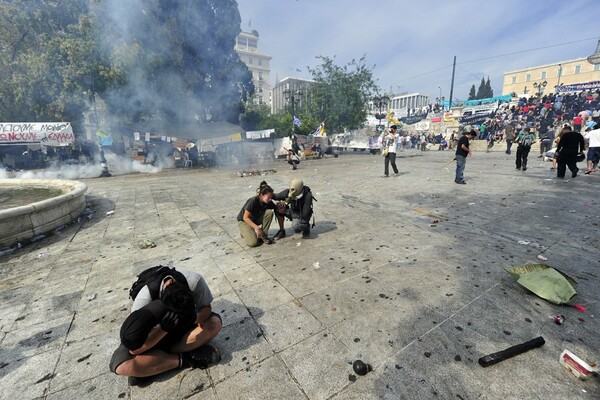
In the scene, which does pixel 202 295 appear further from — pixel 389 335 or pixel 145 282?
pixel 389 335

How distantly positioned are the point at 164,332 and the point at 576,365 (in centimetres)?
280

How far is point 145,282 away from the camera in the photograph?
2094 mm

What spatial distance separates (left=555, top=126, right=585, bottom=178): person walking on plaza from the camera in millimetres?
7859

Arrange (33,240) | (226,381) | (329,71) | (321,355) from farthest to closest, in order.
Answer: (329,71) → (33,240) → (321,355) → (226,381)

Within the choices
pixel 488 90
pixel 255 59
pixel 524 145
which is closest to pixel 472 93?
pixel 488 90

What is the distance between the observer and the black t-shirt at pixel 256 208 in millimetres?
4406

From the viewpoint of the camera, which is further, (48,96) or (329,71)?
(329,71)

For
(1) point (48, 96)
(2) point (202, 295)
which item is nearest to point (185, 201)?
(2) point (202, 295)

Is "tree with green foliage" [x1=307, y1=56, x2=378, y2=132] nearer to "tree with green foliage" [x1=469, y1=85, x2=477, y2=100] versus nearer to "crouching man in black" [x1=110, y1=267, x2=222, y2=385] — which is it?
"crouching man in black" [x1=110, y1=267, x2=222, y2=385]

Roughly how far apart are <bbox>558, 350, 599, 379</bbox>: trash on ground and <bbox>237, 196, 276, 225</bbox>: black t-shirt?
11.6 feet

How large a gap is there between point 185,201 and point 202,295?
6330 mm

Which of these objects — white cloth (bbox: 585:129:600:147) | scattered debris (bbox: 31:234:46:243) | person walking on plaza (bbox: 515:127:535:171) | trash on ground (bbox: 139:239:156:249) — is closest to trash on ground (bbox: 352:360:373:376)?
trash on ground (bbox: 139:239:156:249)

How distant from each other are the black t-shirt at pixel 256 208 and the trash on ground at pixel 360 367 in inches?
110

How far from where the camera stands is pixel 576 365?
1894mm
